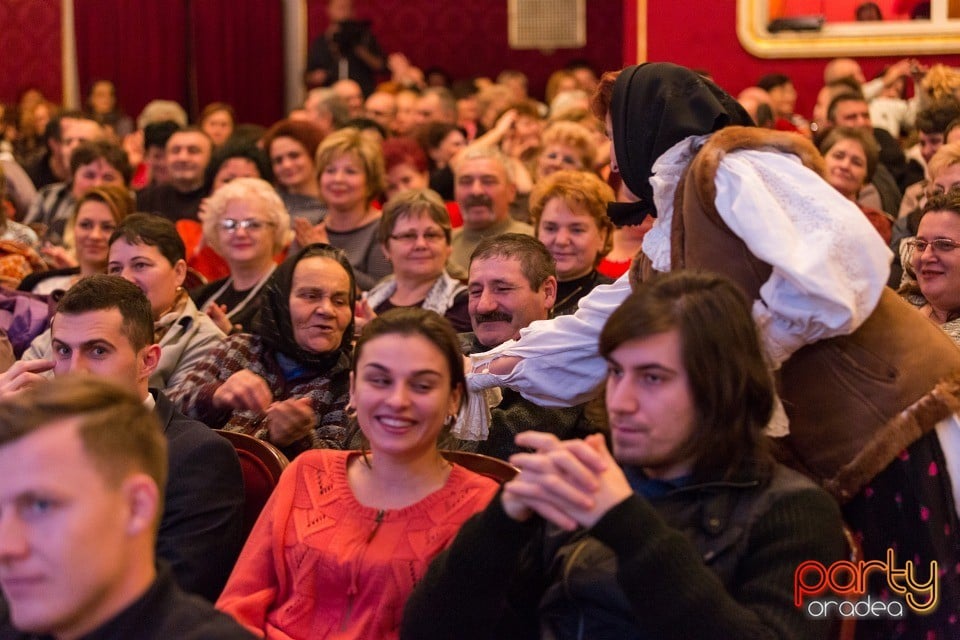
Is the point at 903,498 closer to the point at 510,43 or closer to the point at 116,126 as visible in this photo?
the point at 116,126

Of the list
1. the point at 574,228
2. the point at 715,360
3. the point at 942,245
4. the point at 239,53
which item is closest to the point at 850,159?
the point at 574,228

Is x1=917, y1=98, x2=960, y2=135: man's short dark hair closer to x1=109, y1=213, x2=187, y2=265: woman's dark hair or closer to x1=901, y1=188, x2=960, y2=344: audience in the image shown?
x1=901, y1=188, x2=960, y2=344: audience

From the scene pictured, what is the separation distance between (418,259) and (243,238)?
2.17ft

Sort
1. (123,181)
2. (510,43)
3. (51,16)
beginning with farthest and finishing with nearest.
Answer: (510,43) → (51,16) → (123,181)

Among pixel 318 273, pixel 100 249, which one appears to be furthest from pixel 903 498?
pixel 100 249

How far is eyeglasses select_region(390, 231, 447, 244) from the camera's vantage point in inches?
162

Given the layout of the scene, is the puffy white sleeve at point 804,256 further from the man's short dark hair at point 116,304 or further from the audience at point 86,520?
the man's short dark hair at point 116,304

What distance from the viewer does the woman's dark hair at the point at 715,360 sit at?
1854mm

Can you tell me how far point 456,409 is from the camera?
2242mm

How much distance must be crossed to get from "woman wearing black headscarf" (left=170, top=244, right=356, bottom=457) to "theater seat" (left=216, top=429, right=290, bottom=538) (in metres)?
0.28

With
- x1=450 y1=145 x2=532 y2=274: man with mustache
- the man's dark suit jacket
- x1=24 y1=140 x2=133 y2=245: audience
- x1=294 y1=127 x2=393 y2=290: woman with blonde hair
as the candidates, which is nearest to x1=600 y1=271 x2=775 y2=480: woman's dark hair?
the man's dark suit jacket

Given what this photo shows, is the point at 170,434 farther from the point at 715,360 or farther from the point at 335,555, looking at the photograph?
the point at 715,360

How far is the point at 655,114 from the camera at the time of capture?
238cm

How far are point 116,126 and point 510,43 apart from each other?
3590 mm
